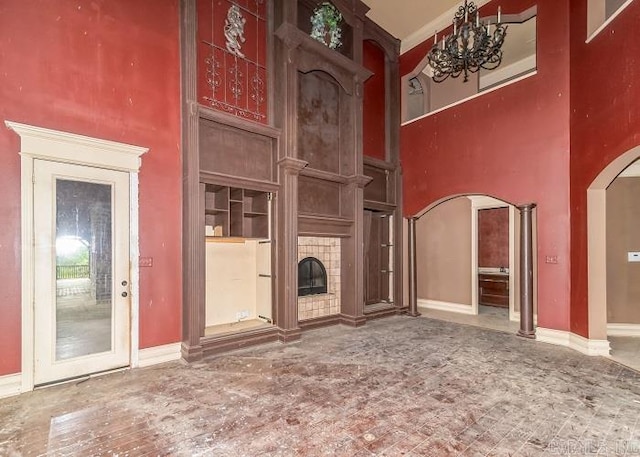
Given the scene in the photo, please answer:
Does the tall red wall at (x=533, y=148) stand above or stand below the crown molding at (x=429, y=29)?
below

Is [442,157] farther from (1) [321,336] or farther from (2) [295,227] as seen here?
(1) [321,336]

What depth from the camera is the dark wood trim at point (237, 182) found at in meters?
4.09

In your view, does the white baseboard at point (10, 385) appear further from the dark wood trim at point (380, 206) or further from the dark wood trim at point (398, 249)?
the dark wood trim at point (398, 249)

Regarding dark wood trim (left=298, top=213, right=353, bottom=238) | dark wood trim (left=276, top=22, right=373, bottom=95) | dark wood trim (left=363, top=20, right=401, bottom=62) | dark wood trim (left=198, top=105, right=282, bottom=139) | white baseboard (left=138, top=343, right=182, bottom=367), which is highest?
dark wood trim (left=363, top=20, right=401, bottom=62)

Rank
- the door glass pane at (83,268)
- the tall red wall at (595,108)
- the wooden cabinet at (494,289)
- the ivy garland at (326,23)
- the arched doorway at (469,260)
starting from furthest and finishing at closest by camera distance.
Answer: the wooden cabinet at (494,289) → the arched doorway at (469,260) → the ivy garland at (326,23) → the tall red wall at (595,108) → the door glass pane at (83,268)


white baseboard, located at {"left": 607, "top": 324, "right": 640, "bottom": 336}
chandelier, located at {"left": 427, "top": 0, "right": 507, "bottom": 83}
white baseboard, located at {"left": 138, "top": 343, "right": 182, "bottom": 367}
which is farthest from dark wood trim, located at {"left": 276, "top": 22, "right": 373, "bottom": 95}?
white baseboard, located at {"left": 607, "top": 324, "right": 640, "bottom": 336}

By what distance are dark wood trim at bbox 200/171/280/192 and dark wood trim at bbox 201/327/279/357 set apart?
1922mm

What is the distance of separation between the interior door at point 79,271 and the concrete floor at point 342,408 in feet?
0.95

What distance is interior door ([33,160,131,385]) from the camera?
3184 millimetres

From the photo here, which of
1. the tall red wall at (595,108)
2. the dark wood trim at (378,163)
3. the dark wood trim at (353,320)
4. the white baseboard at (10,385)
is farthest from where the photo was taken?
the dark wood trim at (378,163)

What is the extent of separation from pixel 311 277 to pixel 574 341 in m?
3.80

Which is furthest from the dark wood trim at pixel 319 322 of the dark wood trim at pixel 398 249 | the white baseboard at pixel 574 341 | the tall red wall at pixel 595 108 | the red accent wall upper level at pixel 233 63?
the tall red wall at pixel 595 108

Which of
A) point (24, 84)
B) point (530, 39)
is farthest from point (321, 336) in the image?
point (530, 39)

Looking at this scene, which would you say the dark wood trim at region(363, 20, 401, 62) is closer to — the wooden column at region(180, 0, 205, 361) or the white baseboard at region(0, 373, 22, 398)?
the wooden column at region(180, 0, 205, 361)
